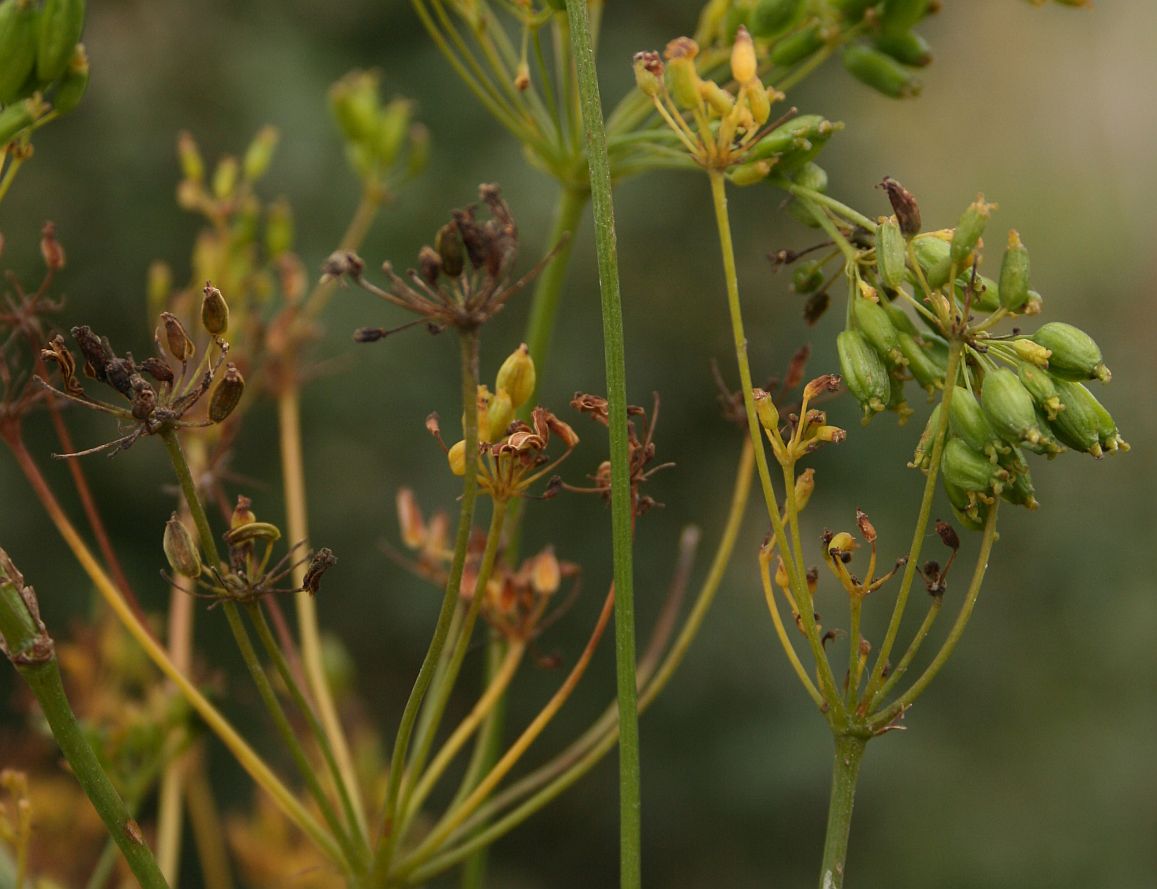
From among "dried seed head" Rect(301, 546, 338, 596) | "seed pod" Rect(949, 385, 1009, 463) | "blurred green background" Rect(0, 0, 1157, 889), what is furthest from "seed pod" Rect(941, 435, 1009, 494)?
"blurred green background" Rect(0, 0, 1157, 889)

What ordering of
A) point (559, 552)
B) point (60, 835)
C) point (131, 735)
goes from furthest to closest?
point (559, 552)
point (60, 835)
point (131, 735)

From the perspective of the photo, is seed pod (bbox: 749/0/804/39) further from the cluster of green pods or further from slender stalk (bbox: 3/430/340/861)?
slender stalk (bbox: 3/430/340/861)

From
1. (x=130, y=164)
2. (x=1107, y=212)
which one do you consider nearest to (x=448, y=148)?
(x=130, y=164)

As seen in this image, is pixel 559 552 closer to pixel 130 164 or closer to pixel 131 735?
pixel 130 164

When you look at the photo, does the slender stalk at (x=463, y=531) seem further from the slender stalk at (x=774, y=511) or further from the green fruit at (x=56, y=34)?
the green fruit at (x=56, y=34)

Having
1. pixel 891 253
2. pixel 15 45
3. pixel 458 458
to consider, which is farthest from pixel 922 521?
pixel 15 45

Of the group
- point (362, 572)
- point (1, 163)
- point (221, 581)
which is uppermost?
point (1, 163)

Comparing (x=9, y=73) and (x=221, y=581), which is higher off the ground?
(x=9, y=73)
